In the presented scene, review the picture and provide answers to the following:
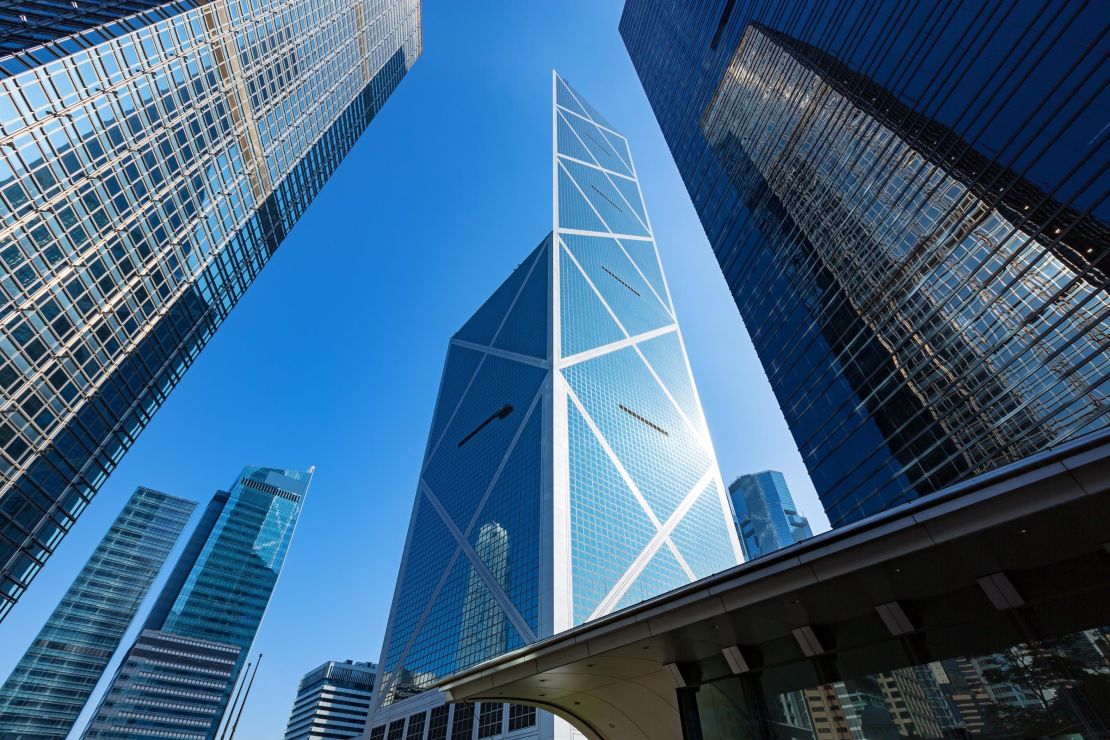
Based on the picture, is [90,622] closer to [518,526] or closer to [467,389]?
[467,389]

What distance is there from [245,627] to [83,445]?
468ft

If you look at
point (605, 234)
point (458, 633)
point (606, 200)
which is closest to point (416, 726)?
point (458, 633)

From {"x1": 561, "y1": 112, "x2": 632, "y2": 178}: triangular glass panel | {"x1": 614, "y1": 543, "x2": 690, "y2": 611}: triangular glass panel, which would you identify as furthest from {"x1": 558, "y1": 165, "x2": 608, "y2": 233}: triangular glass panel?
{"x1": 614, "y1": 543, "x2": 690, "y2": 611}: triangular glass panel

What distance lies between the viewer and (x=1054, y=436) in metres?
24.9

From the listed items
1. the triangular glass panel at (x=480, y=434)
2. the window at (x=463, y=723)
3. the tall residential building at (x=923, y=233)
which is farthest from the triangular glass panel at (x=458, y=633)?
the tall residential building at (x=923, y=233)

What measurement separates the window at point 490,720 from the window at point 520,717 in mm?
1197

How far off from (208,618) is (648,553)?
130004 millimetres

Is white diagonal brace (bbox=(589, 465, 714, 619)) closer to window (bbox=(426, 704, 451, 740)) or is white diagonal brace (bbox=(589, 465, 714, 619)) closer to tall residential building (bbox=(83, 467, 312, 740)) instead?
window (bbox=(426, 704, 451, 740))

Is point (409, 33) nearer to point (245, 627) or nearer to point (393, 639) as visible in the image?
point (393, 639)

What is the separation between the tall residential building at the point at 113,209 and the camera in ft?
93.2

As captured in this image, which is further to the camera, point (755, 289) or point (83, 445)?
point (755, 289)

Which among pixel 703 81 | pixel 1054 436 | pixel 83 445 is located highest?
pixel 703 81

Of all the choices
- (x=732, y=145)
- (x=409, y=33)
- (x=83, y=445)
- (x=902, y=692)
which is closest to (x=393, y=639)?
(x=83, y=445)

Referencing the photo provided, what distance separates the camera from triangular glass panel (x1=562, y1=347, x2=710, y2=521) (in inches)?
3179
